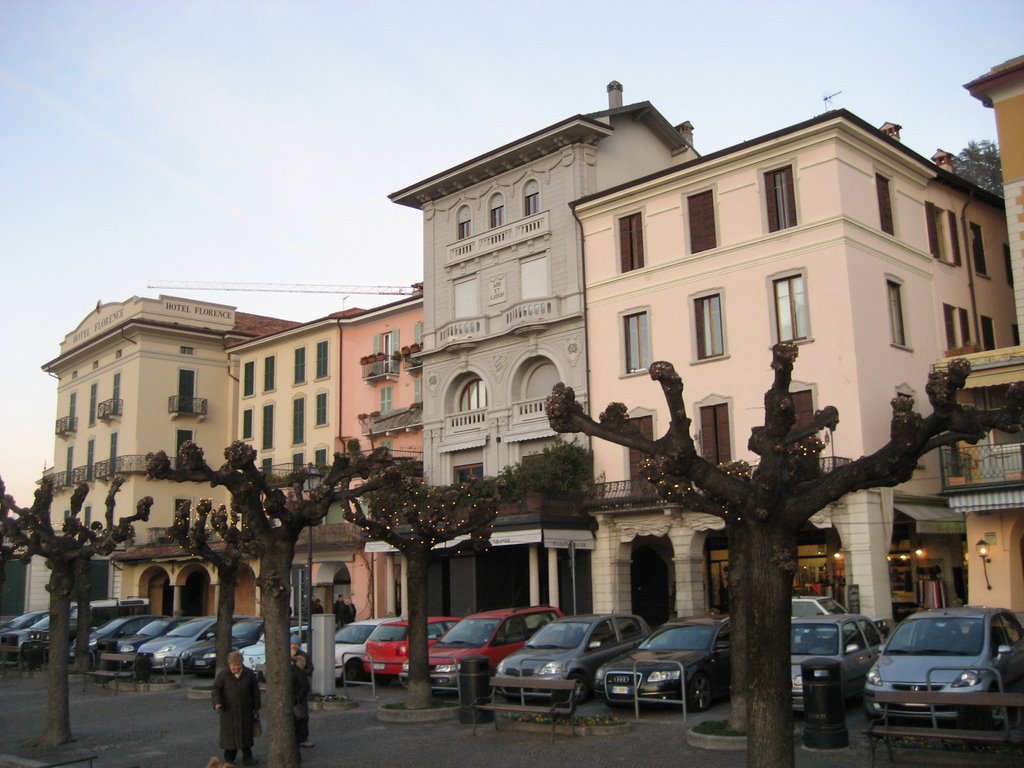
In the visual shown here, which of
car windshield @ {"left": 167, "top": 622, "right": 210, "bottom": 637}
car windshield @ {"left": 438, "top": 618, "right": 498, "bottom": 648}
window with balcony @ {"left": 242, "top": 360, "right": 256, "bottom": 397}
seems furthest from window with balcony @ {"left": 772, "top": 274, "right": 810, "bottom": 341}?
window with balcony @ {"left": 242, "top": 360, "right": 256, "bottom": 397}

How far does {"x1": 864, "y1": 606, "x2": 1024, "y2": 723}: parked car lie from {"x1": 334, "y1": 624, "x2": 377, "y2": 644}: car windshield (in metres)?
12.8

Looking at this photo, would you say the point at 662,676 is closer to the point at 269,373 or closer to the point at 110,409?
the point at 269,373

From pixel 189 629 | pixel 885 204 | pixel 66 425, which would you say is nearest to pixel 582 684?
pixel 189 629

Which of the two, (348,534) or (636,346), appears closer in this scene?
(636,346)

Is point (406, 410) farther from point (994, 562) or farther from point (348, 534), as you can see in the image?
point (994, 562)

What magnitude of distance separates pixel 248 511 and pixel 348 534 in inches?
1110

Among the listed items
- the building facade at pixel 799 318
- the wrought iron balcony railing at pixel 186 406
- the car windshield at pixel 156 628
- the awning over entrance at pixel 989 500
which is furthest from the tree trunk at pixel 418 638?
the wrought iron balcony railing at pixel 186 406

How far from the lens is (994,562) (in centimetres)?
2588

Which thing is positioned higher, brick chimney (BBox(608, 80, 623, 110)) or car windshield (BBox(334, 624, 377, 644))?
brick chimney (BBox(608, 80, 623, 110))

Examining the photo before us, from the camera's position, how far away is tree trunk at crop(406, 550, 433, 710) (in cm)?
1823

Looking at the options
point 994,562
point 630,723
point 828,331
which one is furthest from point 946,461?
point 630,723

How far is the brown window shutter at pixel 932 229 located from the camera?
1265 inches

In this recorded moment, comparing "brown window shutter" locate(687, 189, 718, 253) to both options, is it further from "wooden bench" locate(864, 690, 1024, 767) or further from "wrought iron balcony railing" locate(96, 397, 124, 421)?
"wrought iron balcony railing" locate(96, 397, 124, 421)

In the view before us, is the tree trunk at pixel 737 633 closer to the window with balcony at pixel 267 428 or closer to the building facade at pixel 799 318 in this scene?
the building facade at pixel 799 318
